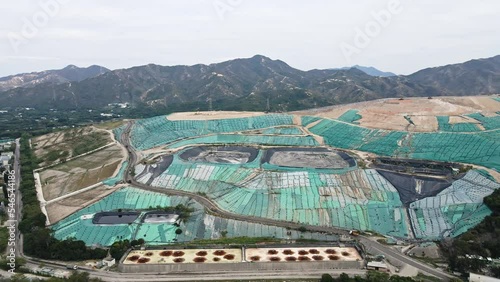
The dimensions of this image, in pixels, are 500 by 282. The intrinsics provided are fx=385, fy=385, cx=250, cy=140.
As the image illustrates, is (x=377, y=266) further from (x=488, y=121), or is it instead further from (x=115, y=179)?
(x=488, y=121)

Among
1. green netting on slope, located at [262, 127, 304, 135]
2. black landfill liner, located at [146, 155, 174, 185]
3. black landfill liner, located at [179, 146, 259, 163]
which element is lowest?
black landfill liner, located at [146, 155, 174, 185]

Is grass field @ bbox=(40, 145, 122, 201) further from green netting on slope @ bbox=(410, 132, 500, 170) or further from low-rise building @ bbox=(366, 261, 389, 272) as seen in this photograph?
green netting on slope @ bbox=(410, 132, 500, 170)

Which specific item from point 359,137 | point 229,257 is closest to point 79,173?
point 229,257

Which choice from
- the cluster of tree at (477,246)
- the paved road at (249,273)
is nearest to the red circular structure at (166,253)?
the paved road at (249,273)

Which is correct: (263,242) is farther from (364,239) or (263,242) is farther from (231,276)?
(364,239)

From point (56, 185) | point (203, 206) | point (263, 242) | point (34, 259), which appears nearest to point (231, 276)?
point (263, 242)

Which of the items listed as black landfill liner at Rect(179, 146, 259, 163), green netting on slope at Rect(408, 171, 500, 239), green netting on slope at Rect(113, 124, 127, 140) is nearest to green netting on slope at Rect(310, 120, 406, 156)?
black landfill liner at Rect(179, 146, 259, 163)
